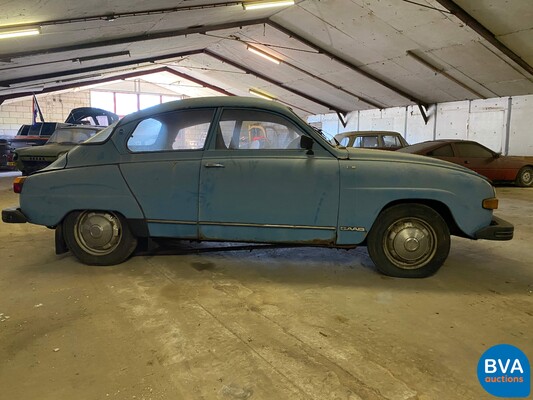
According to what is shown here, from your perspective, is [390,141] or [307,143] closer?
[307,143]

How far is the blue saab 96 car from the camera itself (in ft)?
11.1

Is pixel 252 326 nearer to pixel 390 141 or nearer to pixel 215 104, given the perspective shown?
pixel 215 104

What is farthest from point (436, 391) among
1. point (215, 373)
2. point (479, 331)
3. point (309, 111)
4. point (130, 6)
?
point (309, 111)

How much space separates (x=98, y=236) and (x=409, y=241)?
3.04m

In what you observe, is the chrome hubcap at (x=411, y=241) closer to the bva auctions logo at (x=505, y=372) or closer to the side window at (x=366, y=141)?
the bva auctions logo at (x=505, y=372)

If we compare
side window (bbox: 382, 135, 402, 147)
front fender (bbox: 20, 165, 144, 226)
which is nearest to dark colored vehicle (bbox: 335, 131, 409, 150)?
side window (bbox: 382, 135, 402, 147)

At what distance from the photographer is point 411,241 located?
136 inches

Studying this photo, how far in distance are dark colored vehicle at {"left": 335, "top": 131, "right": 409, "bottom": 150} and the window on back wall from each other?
1835 cm

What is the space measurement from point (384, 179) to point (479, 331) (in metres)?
1.42

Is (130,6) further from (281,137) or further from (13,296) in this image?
(13,296)

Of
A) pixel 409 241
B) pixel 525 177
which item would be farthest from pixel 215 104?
pixel 525 177

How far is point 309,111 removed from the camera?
21.9 m

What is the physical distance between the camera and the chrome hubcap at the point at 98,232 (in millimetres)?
3734

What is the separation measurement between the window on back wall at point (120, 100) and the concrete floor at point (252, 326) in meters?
24.0
